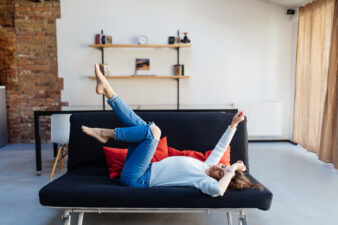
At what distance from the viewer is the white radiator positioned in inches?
193

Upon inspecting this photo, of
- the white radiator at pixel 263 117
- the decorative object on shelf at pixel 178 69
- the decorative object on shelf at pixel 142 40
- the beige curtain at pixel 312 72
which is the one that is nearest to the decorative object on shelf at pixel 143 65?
the decorative object on shelf at pixel 142 40

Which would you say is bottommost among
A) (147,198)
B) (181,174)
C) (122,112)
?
(147,198)

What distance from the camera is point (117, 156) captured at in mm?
2270

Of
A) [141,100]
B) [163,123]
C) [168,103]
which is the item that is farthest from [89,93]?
[163,123]

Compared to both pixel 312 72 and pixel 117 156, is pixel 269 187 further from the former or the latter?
pixel 312 72

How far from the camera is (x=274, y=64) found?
16.6 ft

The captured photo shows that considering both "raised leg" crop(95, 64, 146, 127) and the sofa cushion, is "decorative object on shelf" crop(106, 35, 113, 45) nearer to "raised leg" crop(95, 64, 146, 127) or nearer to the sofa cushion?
"raised leg" crop(95, 64, 146, 127)

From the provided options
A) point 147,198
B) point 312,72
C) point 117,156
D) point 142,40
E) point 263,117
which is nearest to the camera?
point 147,198

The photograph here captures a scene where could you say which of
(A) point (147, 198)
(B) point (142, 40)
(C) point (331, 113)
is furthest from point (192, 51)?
(A) point (147, 198)

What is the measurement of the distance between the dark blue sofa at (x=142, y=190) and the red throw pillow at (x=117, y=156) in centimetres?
8

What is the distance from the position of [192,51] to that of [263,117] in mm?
1664

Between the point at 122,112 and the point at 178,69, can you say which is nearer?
the point at 122,112

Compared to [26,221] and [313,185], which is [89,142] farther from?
[313,185]

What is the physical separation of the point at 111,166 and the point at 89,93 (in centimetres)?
297
